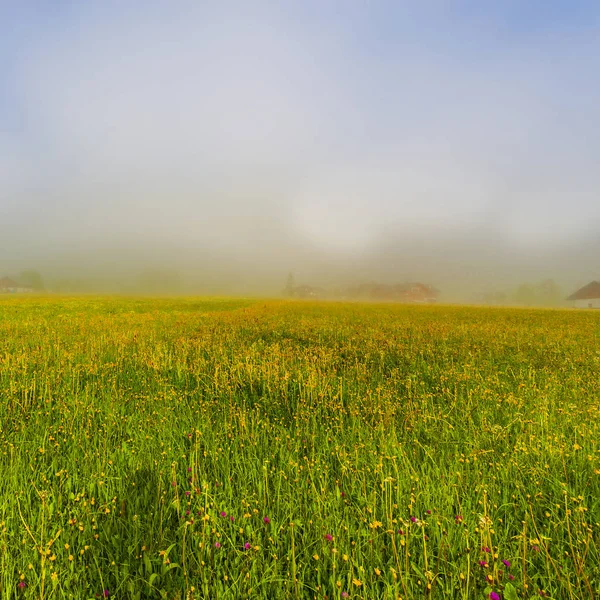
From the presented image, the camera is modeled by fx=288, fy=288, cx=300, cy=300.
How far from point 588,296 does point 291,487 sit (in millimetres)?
138160

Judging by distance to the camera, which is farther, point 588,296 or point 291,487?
point 588,296

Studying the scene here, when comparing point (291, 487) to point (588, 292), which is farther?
point (588, 292)

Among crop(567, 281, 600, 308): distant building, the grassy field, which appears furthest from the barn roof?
the grassy field

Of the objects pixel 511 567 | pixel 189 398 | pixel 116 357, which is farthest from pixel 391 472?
pixel 116 357

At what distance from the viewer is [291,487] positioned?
2.83 m

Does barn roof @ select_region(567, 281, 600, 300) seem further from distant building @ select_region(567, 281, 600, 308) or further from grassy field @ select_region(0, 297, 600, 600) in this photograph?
grassy field @ select_region(0, 297, 600, 600)

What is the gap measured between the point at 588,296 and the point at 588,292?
175 centimetres

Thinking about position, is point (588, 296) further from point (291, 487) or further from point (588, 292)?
point (291, 487)

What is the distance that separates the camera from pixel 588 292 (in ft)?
327

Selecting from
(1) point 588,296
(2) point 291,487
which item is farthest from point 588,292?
(2) point 291,487

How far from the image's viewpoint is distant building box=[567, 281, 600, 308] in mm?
96188

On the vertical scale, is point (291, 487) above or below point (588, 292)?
below

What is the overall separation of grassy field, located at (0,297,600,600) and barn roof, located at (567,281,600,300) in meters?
131

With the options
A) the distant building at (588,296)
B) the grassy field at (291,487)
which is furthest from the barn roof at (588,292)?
the grassy field at (291,487)
